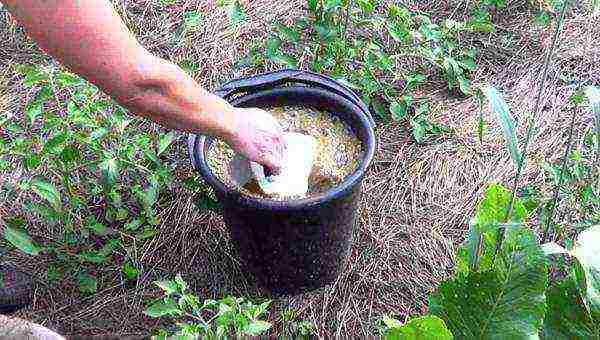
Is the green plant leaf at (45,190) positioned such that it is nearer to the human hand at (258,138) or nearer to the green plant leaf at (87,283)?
the green plant leaf at (87,283)

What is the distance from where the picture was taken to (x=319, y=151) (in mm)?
2111

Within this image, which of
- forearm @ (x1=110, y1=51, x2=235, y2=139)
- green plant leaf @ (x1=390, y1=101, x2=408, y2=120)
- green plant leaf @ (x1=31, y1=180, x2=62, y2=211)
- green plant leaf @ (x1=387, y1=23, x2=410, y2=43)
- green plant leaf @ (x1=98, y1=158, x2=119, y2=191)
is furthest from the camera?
green plant leaf @ (x1=390, y1=101, x2=408, y2=120)

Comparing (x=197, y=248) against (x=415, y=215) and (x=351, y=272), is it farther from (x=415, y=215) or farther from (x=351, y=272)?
(x=415, y=215)

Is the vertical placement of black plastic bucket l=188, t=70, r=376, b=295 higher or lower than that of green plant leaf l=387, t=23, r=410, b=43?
lower

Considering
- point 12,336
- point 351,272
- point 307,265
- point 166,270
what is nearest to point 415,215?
point 351,272

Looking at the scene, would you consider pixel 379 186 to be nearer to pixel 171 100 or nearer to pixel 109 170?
pixel 109 170

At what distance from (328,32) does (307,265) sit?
83cm

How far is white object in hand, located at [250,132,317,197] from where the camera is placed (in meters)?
1.94

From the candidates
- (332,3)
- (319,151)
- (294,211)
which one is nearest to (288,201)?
(294,211)

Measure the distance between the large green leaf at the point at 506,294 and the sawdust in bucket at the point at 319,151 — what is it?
23.9 inches

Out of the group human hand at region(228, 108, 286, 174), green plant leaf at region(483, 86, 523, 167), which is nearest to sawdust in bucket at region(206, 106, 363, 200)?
human hand at region(228, 108, 286, 174)

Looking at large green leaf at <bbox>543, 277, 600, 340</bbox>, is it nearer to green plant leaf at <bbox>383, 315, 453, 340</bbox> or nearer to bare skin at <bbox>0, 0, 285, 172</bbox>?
green plant leaf at <bbox>383, 315, 453, 340</bbox>

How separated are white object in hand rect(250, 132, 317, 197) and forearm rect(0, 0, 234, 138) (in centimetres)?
31

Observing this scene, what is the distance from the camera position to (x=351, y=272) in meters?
2.43
